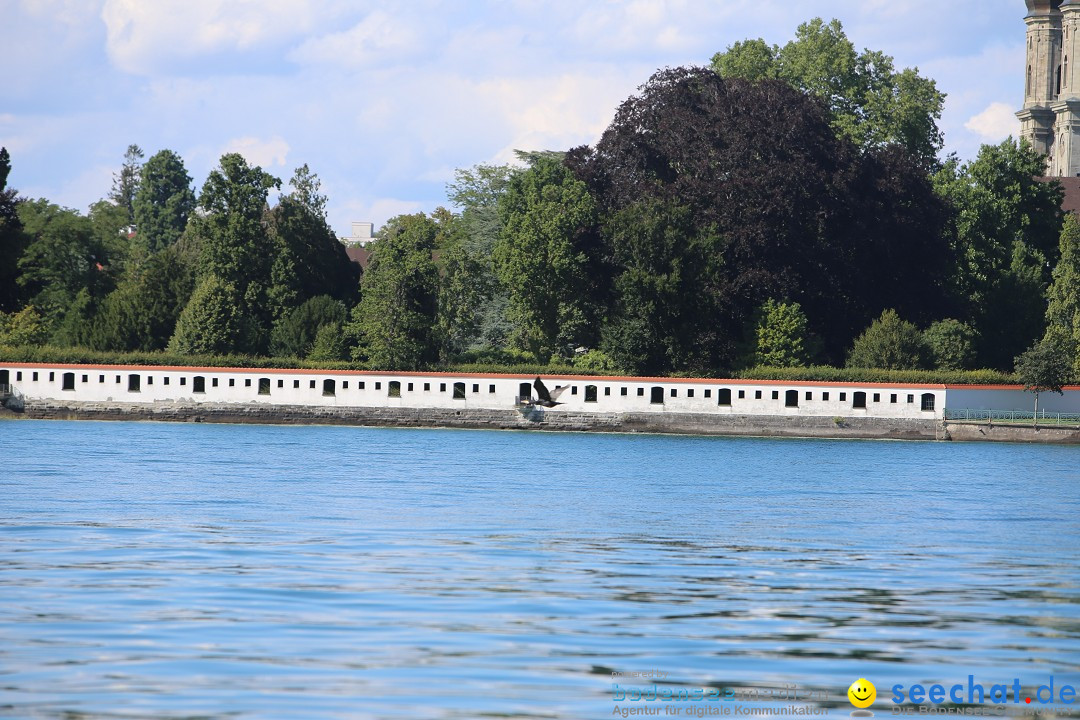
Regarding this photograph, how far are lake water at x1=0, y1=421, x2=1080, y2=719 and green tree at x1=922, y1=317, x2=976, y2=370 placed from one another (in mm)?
29001

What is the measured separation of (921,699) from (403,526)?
13.9m

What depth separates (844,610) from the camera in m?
17.2

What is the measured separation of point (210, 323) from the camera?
227 ft

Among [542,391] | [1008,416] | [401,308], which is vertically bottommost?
[1008,416]

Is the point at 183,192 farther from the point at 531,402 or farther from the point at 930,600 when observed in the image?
the point at 930,600

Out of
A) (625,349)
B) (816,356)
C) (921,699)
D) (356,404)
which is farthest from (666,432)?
(921,699)

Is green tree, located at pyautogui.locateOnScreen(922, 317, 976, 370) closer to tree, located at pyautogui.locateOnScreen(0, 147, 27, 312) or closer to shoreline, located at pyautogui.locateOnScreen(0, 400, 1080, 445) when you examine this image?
shoreline, located at pyautogui.locateOnScreen(0, 400, 1080, 445)

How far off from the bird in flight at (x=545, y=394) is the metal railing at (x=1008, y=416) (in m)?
16.4

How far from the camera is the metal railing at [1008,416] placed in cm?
6159

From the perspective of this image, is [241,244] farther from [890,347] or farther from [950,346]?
[950,346]

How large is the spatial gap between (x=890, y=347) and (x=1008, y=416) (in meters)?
5.81

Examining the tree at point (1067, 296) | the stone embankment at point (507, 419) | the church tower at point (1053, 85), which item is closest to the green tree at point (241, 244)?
the stone embankment at point (507, 419)

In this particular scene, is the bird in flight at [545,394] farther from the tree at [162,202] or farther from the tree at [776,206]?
the tree at [162,202]

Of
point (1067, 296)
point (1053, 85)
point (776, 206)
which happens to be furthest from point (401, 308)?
point (1053, 85)
